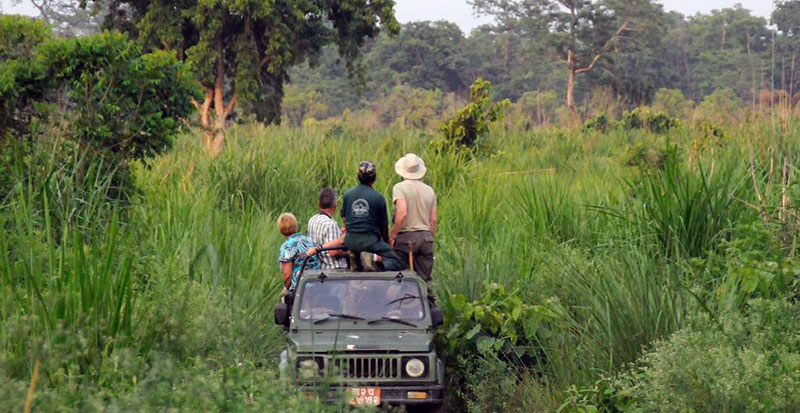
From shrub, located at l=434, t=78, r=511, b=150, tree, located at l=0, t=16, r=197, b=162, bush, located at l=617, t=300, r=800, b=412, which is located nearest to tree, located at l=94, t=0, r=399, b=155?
shrub, located at l=434, t=78, r=511, b=150

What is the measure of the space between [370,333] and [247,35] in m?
18.6

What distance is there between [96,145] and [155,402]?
603cm

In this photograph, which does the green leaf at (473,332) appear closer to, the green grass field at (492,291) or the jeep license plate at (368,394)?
the green grass field at (492,291)

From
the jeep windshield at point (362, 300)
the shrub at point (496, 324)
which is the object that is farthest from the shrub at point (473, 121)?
the jeep windshield at point (362, 300)

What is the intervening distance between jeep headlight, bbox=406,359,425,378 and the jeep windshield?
0.54m

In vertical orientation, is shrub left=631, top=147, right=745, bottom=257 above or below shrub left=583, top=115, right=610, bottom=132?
above

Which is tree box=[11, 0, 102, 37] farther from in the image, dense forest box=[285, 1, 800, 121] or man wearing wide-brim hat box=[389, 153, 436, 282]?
man wearing wide-brim hat box=[389, 153, 436, 282]

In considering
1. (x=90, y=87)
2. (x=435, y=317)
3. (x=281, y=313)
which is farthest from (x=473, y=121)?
(x=281, y=313)

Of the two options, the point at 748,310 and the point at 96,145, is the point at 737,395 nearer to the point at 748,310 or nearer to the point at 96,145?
the point at 748,310

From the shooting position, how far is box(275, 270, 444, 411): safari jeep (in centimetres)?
734

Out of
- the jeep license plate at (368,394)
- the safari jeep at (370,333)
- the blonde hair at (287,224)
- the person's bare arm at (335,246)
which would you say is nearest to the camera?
the jeep license plate at (368,394)

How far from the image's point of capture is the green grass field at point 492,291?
230 inches

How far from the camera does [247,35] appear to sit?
2542 cm

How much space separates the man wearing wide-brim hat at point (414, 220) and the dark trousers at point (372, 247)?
98cm
